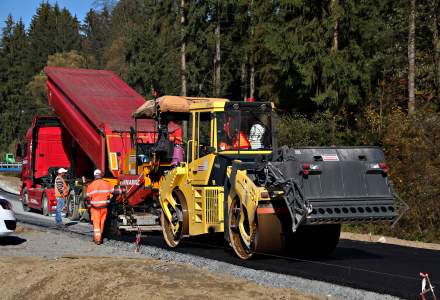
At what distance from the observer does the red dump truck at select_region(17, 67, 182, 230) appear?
53.8 feet

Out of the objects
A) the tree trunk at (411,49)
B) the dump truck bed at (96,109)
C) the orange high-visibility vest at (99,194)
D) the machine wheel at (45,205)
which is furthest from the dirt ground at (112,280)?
the tree trunk at (411,49)

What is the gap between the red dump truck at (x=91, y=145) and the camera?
16391 millimetres

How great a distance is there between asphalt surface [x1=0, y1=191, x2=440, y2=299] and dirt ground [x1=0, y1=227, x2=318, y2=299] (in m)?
1.02

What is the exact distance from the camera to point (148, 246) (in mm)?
13961

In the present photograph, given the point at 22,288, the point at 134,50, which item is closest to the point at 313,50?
the point at 22,288

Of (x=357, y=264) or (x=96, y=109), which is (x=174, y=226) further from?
(x=96, y=109)

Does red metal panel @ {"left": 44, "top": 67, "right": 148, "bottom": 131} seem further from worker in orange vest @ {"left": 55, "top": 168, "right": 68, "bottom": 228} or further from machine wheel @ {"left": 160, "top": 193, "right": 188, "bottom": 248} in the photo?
machine wheel @ {"left": 160, "top": 193, "right": 188, "bottom": 248}

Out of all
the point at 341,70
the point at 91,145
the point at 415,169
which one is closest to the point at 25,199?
the point at 91,145

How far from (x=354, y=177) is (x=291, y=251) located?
2.20m

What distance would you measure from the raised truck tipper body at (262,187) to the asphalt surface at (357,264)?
14.1 inches

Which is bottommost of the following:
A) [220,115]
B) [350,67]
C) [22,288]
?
[22,288]

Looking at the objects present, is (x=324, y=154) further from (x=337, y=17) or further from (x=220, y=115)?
(x=337, y=17)

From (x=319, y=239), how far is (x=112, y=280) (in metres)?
4.23

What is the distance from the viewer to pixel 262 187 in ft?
35.7
